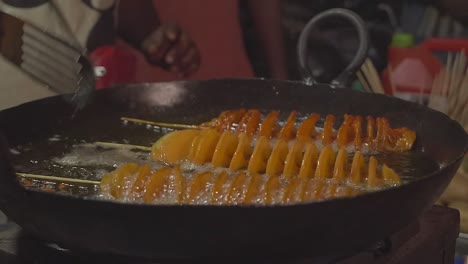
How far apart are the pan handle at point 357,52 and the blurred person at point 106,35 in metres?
0.72

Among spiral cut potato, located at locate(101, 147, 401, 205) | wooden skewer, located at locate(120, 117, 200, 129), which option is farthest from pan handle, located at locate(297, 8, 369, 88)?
spiral cut potato, located at locate(101, 147, 401, 205)

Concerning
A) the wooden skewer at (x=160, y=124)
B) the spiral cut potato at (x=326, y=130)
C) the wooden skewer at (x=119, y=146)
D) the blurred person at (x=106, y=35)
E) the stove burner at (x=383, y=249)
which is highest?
the blurred person at (x=106, y=35)

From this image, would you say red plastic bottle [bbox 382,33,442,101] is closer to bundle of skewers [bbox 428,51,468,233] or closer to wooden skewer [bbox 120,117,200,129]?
bundle of skewers [bbox 428,51,468,233]

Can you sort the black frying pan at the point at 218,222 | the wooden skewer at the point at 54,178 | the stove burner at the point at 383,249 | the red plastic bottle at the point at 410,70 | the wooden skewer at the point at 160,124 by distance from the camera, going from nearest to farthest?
the black frying pan at the point at 218,222
the stove burner at the point at 383,249
the wooden skewer at the point at 54,178
the wooden skewer at the point at 160,124
the red plastic bottle at the point at 410,70

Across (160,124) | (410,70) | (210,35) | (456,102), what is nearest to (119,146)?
(160,124)

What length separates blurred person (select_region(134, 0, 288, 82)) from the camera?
3.02 metres

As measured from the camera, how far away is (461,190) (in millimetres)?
1978

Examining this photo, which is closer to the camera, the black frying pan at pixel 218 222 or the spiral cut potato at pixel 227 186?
the black frying pan at pixel 218 222

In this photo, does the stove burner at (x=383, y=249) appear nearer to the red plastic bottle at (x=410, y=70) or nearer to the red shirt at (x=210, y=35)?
the red plastic bottle at (x=410, y=70)

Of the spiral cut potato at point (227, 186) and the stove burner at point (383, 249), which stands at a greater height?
the spiral cut potato at point (227, 186)

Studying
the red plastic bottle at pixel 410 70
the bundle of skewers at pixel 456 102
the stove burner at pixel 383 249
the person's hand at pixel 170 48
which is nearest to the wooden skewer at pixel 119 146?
the stove burner at pixel 383 249

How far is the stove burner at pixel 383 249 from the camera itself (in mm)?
1203

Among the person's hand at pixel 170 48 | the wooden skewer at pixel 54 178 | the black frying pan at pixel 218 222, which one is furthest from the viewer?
the person's hand at pixel 170 48

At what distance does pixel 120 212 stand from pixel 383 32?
3226 mm
